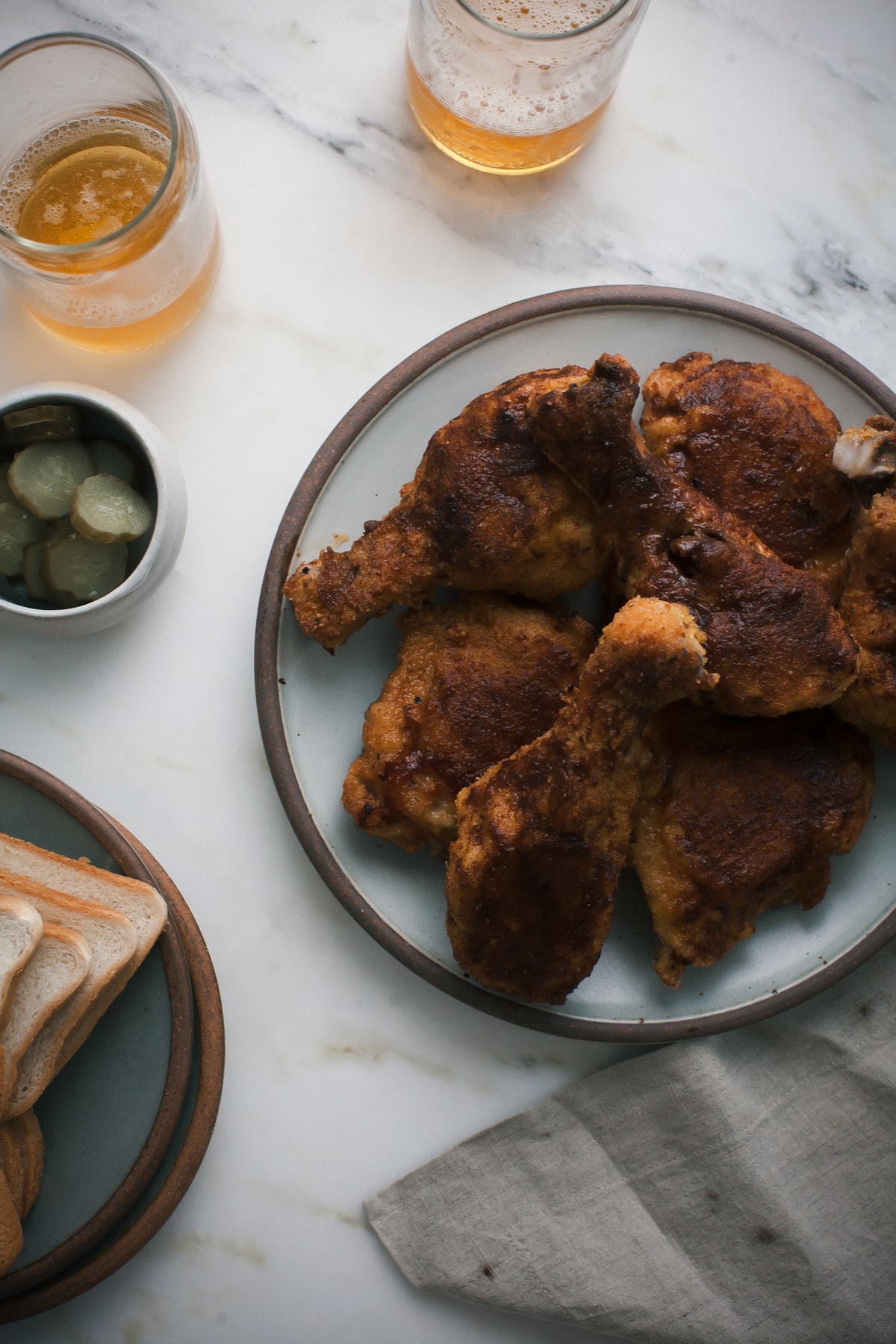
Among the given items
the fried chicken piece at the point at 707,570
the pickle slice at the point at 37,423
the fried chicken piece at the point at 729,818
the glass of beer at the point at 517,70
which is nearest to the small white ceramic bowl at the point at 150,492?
the pickle slice at the point at 37,423

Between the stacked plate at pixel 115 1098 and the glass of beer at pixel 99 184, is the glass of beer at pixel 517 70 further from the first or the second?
the stacked plate at pixel 115 1098

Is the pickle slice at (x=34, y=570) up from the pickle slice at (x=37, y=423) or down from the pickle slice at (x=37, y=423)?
down

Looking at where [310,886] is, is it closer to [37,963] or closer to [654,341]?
[37,963]

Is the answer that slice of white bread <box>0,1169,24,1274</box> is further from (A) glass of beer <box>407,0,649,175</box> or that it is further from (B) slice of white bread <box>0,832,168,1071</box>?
(A) glass of beer <box>407,0,649,175</box>

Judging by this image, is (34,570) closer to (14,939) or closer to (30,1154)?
(14,939)

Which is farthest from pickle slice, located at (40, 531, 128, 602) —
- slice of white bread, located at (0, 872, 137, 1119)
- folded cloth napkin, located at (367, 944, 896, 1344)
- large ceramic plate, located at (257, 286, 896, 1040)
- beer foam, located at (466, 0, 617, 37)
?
folded cloth napkin, located at (367, 944, 896, 1344)

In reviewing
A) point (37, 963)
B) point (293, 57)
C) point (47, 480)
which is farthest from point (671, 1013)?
point (293, 57)
